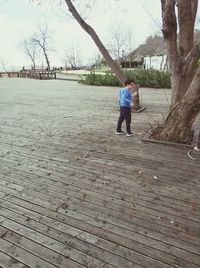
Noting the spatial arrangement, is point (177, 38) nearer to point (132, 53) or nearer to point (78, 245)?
point (78, 245)

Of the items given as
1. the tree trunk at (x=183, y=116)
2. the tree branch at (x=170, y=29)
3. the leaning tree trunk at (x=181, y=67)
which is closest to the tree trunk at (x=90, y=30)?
the leaning tree trunk at (x=181, y=67)

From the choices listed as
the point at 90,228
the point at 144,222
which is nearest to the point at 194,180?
the point at 144,222

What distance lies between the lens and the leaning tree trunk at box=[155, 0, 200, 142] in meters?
5.35

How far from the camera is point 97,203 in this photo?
133 inches

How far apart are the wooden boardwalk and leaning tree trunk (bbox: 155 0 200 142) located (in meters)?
0.55

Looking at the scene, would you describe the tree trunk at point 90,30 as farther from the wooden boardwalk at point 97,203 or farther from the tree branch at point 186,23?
the wooden boardwalk at point 97,203

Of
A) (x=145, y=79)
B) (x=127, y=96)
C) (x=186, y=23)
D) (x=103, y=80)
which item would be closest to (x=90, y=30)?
(x=186, y=23)

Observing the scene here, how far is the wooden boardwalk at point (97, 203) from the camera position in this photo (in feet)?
8.20

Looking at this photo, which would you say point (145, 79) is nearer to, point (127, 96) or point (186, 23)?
point (186, 23)

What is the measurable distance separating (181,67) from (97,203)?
4.29m

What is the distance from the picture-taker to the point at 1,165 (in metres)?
4.72

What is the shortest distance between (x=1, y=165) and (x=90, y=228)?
8.37 ft

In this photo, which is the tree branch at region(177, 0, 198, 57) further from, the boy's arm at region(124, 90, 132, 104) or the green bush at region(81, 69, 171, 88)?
the green bush at region(81, 69, 171, 88)

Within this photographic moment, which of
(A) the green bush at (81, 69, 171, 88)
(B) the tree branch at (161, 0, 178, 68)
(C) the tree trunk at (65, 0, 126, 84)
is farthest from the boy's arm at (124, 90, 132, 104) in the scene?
(A) the green bush at (81, 69, 171, 88)
